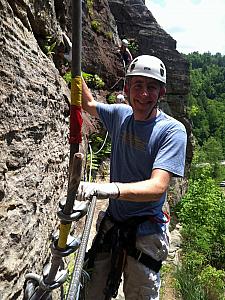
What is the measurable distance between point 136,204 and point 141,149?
56 centimetres

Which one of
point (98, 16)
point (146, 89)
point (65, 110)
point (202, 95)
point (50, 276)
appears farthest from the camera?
point (202, 95)

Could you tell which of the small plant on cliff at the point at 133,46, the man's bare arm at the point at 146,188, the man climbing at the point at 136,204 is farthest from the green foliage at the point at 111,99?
the small plant on cliff at the point at 133,46

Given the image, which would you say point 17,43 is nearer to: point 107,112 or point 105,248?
point 107,112

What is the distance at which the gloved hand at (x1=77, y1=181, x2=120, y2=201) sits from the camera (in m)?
2.03

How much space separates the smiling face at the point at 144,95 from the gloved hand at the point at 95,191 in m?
1.05

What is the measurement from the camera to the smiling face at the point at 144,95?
122 inches

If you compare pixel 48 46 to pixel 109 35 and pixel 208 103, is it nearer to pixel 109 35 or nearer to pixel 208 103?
pixel 109 35

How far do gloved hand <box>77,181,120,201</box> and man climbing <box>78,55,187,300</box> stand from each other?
0.69 meters

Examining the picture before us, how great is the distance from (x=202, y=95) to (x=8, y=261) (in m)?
124

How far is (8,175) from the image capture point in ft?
8.30

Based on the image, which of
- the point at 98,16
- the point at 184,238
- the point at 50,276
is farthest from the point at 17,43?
the point at 184,238

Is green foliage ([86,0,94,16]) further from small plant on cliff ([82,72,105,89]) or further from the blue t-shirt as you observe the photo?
the blue t-shirt

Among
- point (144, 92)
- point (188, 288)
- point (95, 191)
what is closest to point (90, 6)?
point (144, 92)

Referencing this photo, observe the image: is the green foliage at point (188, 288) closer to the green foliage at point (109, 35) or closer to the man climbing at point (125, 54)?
the man climbing at point (125, 54)
